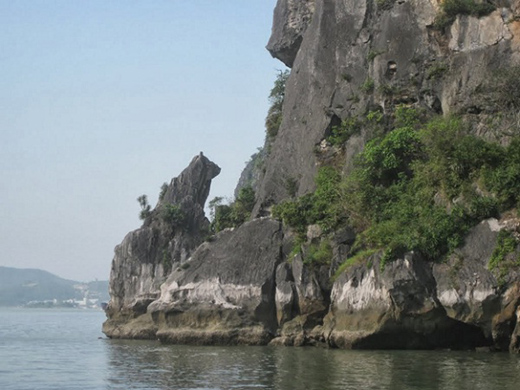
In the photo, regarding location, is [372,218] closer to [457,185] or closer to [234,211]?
[457,185]

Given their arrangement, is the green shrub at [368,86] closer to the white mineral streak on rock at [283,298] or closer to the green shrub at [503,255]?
the white mineral streak on rock at [283,298]

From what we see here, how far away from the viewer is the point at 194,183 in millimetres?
60156

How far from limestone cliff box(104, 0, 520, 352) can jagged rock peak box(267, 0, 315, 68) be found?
0.36ft

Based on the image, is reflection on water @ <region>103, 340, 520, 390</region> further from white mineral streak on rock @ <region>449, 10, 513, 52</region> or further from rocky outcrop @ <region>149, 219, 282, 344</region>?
white mineral streak on rock @ <region>449, 10, 513, 52</region>

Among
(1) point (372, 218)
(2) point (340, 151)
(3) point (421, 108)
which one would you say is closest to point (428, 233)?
(1) point (372, 218)

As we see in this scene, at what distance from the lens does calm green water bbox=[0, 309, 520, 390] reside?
69.0 feet

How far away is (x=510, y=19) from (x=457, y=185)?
10.6 meters

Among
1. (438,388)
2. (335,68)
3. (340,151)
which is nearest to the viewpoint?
(438,388)

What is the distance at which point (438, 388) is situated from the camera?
19.6 m

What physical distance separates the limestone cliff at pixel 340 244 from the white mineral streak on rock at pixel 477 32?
65 millimetres

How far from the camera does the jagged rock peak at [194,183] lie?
59.6m

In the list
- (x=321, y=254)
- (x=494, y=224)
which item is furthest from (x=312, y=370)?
(x=321, y=254)

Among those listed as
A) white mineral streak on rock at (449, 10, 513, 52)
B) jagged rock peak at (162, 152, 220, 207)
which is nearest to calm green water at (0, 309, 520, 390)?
white mineral streak on rock at (449, 10, 513, 52)

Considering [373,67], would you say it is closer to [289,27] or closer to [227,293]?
[289,27]
